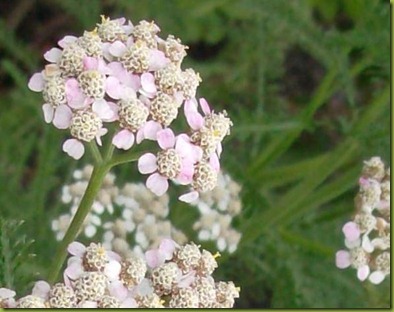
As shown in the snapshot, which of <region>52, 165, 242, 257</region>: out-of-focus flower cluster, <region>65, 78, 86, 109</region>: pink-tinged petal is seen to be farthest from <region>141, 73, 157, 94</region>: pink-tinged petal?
<region>52, 165, 242, 257</region>: out-of-focus flower cluster

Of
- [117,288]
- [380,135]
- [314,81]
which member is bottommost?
[117,288]

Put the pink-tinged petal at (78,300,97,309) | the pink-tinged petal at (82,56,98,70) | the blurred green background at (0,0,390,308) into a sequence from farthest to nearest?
the blurred green background at (0,0,390,308)
the pink-tinged petal at (82,56,98,70)
the pink-tinged petal at (78,300,97,309)

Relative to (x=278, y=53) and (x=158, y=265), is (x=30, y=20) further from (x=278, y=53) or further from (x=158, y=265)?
(x=158, y=265)

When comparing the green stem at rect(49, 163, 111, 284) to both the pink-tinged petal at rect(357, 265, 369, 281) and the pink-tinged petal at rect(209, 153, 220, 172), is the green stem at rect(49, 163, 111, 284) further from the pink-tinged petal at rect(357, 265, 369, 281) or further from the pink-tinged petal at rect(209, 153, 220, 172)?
the pink-tinged petal at rect(357, 265, 369, 281)

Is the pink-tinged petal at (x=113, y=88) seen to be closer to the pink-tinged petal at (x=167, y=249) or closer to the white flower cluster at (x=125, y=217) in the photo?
the pink-tinged petal at (x=167, y=249)

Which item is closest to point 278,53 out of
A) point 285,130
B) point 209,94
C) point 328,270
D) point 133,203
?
point 209,94

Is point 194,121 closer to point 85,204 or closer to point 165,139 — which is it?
point 165,139

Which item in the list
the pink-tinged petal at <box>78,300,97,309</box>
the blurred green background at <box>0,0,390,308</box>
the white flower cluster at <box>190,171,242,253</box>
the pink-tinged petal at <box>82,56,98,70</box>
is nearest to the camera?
the pink-tinged petal at <box>78,300,97,309</box>
